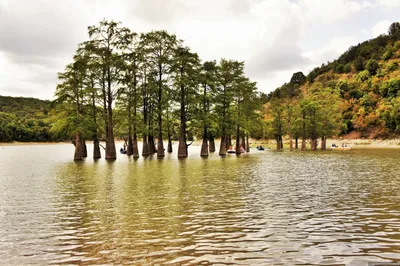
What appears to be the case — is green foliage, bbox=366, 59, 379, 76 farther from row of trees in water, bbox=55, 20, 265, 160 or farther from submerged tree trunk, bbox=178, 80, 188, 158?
submerged tree trunk, bbox=178, 80, 188, 158

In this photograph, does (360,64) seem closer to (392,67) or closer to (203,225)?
(392,67)

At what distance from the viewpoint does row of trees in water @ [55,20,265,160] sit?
2183 inches

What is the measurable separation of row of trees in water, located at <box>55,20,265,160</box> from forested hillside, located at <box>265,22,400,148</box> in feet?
102

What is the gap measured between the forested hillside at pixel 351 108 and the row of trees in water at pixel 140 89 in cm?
3119

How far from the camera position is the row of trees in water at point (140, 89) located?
5544 cm

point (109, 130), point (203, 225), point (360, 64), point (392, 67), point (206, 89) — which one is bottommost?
point (203, 225)

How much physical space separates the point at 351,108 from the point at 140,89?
350 feet

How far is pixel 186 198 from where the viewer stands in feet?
62.2

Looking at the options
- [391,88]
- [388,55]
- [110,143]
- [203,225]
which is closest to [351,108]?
[391,88]

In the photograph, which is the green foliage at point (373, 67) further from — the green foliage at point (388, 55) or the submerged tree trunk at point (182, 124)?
the submerged tree trunk at point (182, 124)

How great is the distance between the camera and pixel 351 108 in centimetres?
14038

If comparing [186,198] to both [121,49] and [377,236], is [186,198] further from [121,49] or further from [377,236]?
[121,49]

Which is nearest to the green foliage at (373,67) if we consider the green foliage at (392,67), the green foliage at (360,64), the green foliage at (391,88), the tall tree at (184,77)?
the green foliage at (392,67)

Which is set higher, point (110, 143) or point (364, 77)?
point (364, 77)
